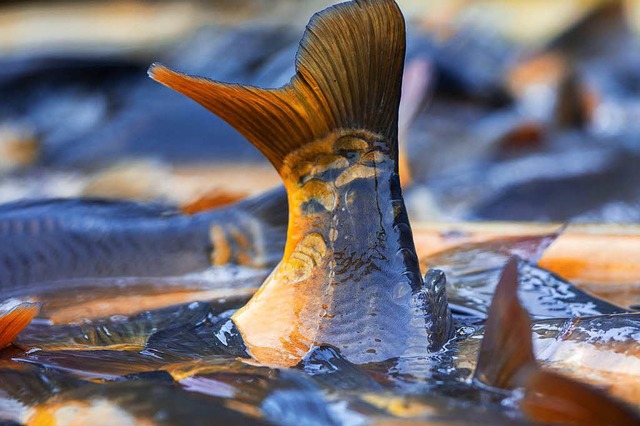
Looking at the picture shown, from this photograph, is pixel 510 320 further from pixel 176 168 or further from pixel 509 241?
pixel 176 168

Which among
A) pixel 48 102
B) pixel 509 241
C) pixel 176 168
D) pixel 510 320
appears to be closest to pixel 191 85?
pixel 510 320

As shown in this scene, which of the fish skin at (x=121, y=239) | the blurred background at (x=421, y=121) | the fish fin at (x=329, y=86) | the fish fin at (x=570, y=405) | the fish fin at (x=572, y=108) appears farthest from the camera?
the fish fin at (x=572, y=108)

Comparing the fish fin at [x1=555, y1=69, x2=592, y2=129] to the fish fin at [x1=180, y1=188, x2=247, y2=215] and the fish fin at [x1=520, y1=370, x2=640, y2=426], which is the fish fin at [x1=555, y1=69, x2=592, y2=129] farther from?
the fish fin at [x1=520, y1=370, x2=640, y2=426]

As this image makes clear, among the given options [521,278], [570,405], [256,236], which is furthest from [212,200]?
[570,405]

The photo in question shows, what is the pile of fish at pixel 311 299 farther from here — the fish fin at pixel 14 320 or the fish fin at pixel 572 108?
the fish fin at pixel 572 108

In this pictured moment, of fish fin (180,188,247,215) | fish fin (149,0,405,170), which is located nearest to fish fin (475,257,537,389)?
fish fin (149,0,405,170)

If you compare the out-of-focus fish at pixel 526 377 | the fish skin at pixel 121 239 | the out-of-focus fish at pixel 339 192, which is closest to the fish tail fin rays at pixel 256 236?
the fish skin at pixel 121 239

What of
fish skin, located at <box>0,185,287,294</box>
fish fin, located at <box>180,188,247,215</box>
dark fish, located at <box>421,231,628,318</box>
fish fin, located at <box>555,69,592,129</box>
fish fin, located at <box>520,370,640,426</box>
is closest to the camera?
fish fin, located at <box>520,370,640,426</box>
